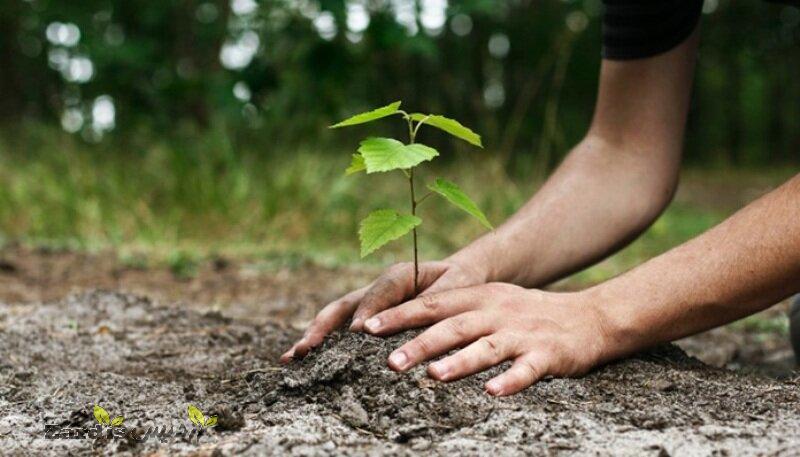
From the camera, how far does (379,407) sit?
57.4 inches

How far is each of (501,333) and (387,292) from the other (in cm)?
27

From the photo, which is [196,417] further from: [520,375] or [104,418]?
[520,375]

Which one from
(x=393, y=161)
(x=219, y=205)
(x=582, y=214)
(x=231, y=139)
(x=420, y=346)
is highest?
(x=231, y=139)

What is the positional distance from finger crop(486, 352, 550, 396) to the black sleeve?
0.94m

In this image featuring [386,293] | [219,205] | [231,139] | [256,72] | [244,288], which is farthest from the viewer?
[231,139]

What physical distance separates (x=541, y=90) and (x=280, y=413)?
8888 mm

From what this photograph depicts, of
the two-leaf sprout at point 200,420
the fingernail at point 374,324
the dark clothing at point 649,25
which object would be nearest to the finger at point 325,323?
the fingernail at point 374,324

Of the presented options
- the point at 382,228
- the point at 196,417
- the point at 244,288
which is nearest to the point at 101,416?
the point at 196,417

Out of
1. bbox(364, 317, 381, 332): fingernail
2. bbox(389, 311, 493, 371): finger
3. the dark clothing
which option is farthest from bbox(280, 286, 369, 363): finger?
the dark clothing

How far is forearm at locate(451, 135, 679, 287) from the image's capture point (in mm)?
1968

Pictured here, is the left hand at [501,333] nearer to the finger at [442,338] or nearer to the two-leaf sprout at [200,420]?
the finger at [442,338]

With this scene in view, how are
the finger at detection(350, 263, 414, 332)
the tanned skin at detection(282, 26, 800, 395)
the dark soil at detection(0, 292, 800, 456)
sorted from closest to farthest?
the dark soil at detection(0, 292, 800, 456), the tanned skin at detection(282, 26, 800, 395), the finger at detection(350, 263, 414, 332)

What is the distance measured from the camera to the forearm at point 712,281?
1.60 m

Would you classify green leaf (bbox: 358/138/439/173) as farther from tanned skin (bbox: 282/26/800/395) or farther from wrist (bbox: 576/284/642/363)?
wrist (bbox: 576/284/642/363)
